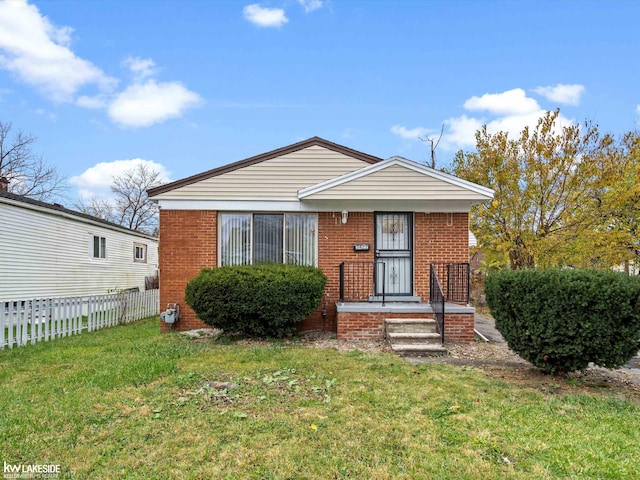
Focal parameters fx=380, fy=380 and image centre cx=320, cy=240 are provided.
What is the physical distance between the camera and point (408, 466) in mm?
2822

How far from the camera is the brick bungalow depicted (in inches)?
343

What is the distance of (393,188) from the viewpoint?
8180mm

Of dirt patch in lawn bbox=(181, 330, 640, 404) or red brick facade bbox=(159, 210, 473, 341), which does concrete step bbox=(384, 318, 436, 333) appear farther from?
red brick facade bbox=(159, 210, 473, 341)

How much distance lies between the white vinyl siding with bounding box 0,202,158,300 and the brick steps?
10716mm

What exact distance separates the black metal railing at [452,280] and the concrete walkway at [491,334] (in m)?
0.97

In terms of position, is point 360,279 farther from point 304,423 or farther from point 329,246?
point 304,423

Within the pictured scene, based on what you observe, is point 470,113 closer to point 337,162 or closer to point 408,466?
point 337,162

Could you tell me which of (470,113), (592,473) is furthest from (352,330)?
(470,113)

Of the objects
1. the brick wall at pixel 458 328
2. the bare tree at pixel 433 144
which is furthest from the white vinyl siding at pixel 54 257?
the bare tree at pixel 433 144

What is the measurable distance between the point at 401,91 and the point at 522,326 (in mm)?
11589

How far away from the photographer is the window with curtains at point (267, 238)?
887 cm

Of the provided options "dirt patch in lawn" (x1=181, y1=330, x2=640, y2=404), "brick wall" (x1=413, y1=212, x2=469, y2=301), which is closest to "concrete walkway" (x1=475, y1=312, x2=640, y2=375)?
"dirt patch in lawn" (x1=181, y1=330, x2=640, y2=404)

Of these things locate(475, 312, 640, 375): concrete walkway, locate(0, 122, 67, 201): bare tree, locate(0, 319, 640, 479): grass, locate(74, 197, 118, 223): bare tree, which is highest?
locate(0, 122, 67, 201): bare tree

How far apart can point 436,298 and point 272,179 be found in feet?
14.8
